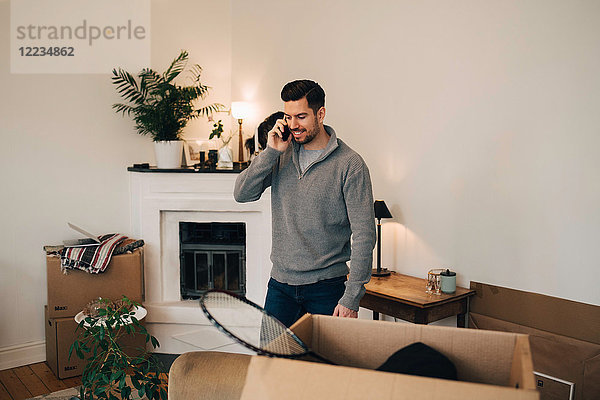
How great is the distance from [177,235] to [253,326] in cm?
292

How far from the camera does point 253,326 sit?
1.07m

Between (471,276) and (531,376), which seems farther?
(471,276)

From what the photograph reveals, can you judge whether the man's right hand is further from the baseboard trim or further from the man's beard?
the baseboard trim

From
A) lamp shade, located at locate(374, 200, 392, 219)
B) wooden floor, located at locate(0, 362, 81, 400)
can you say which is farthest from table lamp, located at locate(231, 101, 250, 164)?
wooden floor, located at locate(0, 362, 81, 400)

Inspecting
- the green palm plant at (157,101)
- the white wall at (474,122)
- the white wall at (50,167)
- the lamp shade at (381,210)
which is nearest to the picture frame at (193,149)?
the green palm plant at (157,101)

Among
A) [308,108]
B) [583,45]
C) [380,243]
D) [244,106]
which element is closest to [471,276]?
[380,243]

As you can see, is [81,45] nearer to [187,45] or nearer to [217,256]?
[187,45]

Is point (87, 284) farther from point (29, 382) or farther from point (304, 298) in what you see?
point (304, 298)

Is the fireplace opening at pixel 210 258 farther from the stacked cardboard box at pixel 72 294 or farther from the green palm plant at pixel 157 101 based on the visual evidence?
the green palm plant at pixel 157 101

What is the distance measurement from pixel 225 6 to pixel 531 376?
150 inches

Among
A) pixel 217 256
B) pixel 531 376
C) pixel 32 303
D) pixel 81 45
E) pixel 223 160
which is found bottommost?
pixel 32 303

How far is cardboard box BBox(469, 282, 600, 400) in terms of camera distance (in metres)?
2.43

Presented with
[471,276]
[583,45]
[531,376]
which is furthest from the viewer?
[471,276]

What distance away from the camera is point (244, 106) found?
4.05 meters
